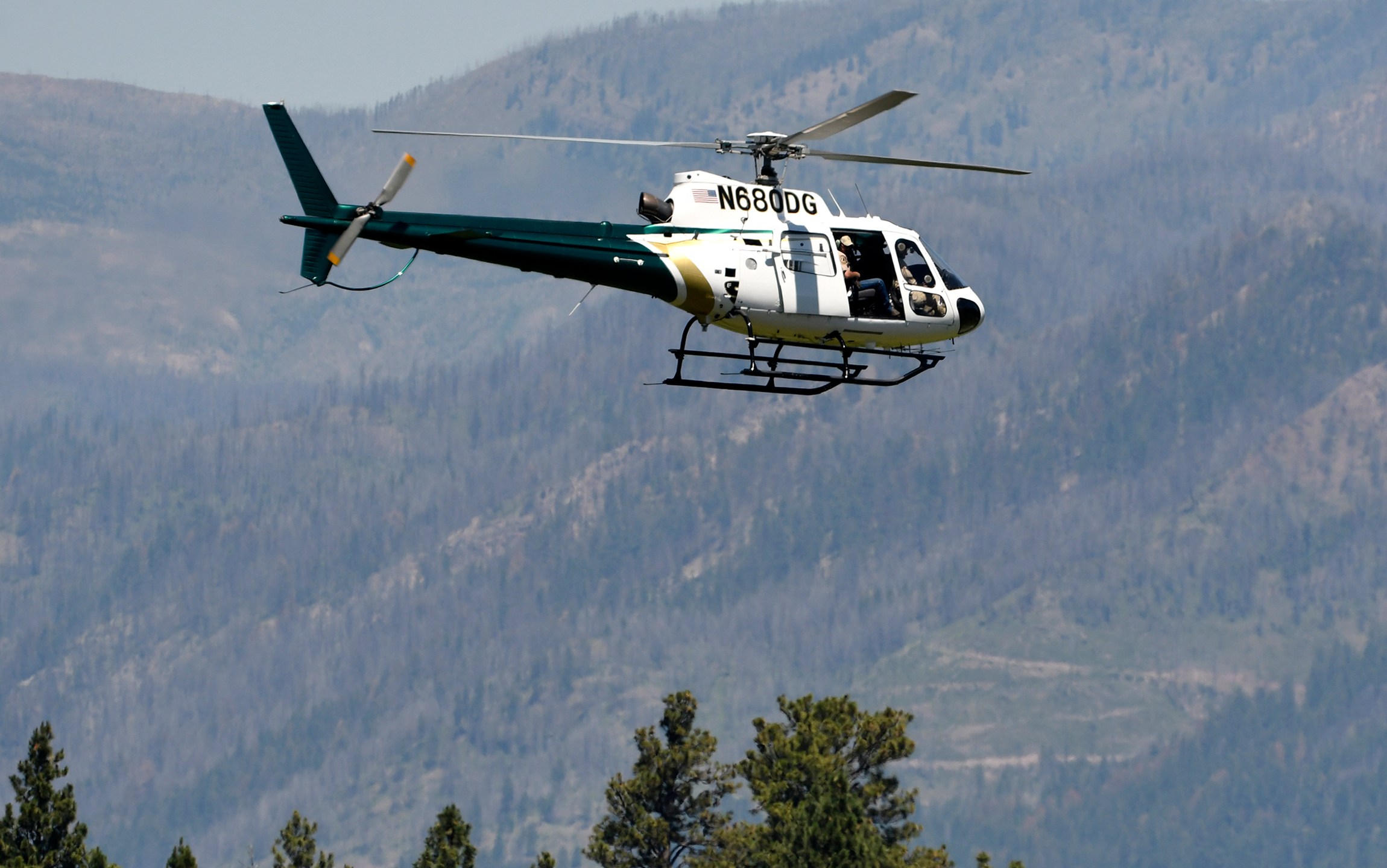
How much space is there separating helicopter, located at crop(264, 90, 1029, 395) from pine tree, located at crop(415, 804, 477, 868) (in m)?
26.3

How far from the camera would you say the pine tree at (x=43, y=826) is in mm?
68875

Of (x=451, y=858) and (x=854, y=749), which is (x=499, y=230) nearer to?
(x=451, y=858)

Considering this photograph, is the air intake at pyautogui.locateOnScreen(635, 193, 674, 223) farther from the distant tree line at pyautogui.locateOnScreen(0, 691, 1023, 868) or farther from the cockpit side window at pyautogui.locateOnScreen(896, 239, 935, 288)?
the distant tree line at pyautogui.locateOnScreen(0, 691, 1023, 868)

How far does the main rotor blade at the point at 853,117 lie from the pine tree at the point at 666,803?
127 ft

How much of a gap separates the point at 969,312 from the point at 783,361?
560cm

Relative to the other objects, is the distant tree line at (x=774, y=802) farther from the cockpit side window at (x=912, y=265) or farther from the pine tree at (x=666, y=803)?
the cockpit side window at (x=912, y=265)

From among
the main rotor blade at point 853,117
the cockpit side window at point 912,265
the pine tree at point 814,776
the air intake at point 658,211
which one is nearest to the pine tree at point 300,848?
the pine tree at point 814,776

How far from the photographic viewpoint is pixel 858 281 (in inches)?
2140

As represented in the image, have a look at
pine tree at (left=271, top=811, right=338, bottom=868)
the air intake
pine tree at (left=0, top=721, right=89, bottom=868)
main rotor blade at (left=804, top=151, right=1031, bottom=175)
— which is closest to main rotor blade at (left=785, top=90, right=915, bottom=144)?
main rotor blade at (left=804, top=151, right=1031, bottom=175)

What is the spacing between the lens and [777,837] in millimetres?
84812

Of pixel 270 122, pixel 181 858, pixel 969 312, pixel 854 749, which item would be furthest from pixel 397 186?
pixel 854 749

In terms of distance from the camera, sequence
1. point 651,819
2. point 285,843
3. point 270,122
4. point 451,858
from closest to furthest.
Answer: point 270,122 → point 451,858 → point 285,843 → point 651,819

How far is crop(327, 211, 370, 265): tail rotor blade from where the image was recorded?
47562mm

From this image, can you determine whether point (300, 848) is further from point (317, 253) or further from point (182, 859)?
point (317, 253)
